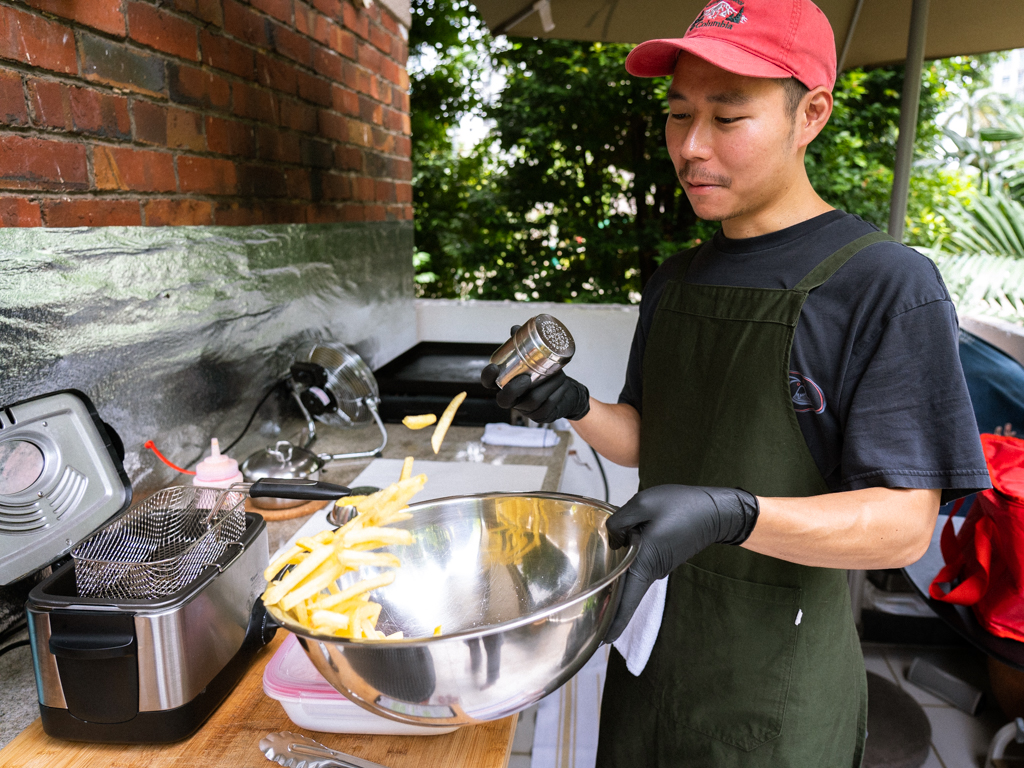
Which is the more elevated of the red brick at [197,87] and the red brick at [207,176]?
the red brick at [197,87]

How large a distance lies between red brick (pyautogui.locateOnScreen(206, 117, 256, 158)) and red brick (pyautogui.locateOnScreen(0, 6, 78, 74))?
462mm

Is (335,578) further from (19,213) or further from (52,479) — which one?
(19,213)

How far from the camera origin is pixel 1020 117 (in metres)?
6.13

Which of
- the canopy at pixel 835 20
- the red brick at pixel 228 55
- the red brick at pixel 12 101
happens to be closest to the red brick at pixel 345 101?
the red brick at pixel 228 55

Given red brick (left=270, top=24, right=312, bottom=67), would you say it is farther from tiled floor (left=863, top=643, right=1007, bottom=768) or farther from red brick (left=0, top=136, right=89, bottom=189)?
tiled floor (left=863, top=643, right=1007, bottom=768)

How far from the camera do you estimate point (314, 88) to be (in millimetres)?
2480

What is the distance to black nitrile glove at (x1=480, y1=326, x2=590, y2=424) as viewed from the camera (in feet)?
4.18

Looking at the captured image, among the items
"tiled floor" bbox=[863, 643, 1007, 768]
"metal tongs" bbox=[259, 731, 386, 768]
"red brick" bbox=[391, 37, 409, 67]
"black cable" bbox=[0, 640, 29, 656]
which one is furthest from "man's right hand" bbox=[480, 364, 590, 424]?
"red brick" bbox=[391, 37, 409, 67]

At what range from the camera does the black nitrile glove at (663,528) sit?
89cm

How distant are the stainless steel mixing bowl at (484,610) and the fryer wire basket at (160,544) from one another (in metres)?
0.27

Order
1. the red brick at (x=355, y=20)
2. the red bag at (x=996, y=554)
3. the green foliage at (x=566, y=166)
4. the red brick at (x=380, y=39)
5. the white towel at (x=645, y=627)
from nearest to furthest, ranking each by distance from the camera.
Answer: the white towel at (x=645, y=627) < the red bag at (x=996, y=554) < the red brick at (x=355, y=20) < the red brick at (x=380, y=39) < the green foliage at (x=566, y=166)

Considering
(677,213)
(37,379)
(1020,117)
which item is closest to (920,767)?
(37,379)

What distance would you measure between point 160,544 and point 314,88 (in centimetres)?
189

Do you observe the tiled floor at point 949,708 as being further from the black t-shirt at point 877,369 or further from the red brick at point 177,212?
the red brick at point 177,212
